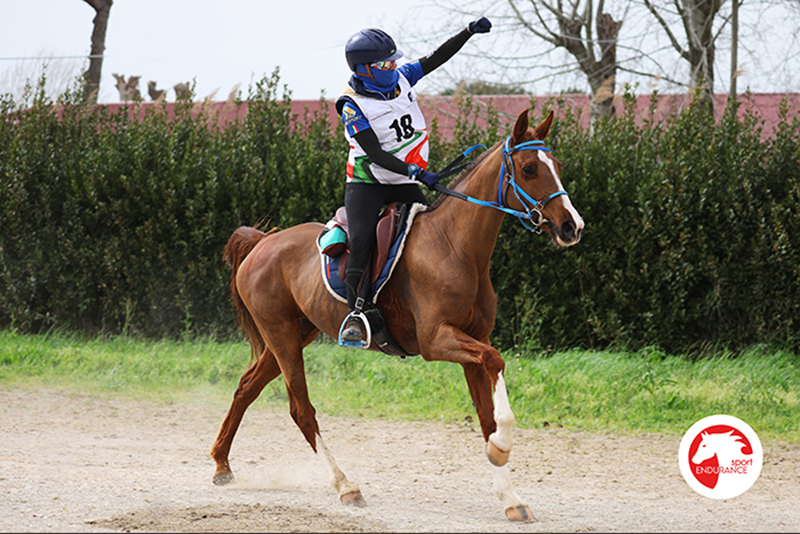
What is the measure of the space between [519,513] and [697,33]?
11.4m

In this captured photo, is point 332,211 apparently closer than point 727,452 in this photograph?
No

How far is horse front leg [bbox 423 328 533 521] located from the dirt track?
7.1 inches

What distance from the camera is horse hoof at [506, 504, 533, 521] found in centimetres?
424

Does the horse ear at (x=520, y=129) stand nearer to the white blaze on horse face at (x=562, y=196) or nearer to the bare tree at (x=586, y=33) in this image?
the white blaze on horse face at (x=562, y=196)

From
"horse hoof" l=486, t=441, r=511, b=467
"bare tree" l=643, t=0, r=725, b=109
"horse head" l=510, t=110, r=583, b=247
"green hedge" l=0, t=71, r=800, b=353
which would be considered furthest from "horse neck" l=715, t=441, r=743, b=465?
"bare tree" l=643, t=0, r=725, b=109

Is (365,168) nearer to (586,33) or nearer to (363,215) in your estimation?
(363,215)

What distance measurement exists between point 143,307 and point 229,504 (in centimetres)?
720

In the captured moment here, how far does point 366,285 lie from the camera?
4684mm

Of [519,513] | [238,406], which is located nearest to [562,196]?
[519,513]

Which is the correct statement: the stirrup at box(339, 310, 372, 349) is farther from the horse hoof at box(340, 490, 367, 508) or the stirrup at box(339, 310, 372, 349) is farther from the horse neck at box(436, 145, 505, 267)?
the horse hoof at box(340, 490, 367, 508)

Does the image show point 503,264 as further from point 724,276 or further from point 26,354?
point 26,354

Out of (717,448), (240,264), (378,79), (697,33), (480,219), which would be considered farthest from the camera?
(697,33)

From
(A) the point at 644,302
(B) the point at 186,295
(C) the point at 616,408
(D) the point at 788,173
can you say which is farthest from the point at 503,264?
(B) the point at 186,295

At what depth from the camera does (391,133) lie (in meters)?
4.78
